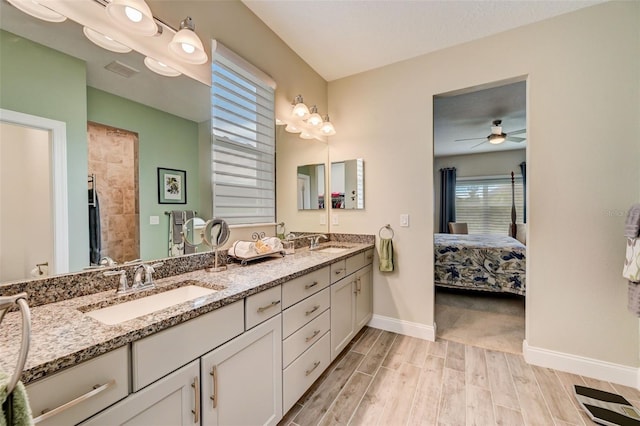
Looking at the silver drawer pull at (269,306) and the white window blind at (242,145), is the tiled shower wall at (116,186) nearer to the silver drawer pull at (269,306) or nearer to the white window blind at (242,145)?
the white window blind at (242,145)

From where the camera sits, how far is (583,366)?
193 cm

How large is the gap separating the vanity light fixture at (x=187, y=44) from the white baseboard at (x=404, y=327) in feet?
8.60

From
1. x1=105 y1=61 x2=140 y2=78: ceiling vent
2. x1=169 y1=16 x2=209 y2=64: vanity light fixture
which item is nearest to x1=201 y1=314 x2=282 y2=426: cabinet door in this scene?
x1=105 y1=61 x2=140 y2=78: ceiling vent

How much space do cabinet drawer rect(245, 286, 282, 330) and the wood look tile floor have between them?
2.32 feet

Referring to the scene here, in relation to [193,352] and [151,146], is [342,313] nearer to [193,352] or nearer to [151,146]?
[193,352]

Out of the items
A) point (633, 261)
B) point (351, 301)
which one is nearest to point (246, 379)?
point (351, 301)

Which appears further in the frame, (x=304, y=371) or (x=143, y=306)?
(x=304, y=371)

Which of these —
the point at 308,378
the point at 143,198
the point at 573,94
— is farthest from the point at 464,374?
the point at 143,198

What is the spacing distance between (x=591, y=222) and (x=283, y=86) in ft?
8.53

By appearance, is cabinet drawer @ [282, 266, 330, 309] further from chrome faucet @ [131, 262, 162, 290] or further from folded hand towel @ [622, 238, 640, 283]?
folded hand towel @ [622, 238, 640, 283]

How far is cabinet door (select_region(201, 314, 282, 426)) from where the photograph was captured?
105 centimetres

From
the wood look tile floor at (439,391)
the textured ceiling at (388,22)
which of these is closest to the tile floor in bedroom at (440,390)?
the wood look tile floor at (439,391)

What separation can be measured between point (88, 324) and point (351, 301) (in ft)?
5.83

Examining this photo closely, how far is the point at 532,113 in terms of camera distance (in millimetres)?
2064
